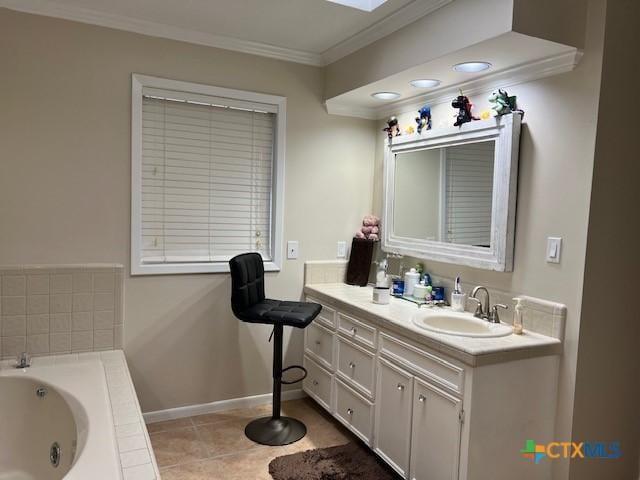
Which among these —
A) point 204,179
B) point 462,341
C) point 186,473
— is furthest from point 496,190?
point 186,473

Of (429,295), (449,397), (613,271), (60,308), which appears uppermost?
(613,271)

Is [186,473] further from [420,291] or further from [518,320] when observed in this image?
[518,320]

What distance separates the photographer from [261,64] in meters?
3.26

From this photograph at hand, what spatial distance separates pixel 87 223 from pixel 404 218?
198 cm

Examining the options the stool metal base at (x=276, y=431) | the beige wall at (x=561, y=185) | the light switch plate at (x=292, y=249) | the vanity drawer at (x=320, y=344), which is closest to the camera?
the beige wall at (x=561, y=185)

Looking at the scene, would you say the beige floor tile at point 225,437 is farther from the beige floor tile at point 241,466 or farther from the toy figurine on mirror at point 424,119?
the toy figurine on mirror at point 424,119

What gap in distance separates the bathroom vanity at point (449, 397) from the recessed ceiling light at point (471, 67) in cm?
130

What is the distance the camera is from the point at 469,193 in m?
2.75

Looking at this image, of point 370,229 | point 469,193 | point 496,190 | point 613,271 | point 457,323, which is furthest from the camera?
point 370,229

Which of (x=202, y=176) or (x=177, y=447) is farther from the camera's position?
(x=202, y=176)

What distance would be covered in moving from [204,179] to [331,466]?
190 centimetres

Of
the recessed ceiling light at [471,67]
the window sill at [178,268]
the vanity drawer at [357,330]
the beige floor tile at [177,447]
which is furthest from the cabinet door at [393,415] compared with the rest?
the recessed ceiling light at [471,67]

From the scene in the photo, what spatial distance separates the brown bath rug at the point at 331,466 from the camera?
2557 mm

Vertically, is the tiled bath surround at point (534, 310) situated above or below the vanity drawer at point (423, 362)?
above
